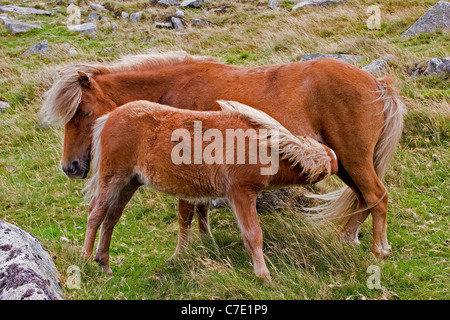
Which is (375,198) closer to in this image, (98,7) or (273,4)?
(273,4)

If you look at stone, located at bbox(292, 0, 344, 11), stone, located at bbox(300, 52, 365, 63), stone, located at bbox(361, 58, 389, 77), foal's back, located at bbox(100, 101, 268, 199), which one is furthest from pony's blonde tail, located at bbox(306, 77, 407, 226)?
stone, located at bbox(292, 0, 344, 11)

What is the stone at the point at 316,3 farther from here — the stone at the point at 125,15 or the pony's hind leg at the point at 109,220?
the pony's hind leg at the point at 109,220

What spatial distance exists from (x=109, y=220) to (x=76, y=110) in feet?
4.69

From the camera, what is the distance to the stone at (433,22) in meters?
13.7

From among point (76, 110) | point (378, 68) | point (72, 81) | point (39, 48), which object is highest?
point (72, 81)

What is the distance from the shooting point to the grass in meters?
4.51

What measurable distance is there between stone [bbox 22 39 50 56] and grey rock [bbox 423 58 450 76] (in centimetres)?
1212

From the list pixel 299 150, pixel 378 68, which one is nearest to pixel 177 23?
pixel 378 68

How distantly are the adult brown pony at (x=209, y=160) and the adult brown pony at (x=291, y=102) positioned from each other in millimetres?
888

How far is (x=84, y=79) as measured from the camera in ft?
19.5

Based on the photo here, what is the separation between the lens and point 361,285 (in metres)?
4.39

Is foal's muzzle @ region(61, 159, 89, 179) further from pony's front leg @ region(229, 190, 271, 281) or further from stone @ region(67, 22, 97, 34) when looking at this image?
stone @ region(67, 22, 97, 34)

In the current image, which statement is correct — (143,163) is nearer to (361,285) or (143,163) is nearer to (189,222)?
(189,222)

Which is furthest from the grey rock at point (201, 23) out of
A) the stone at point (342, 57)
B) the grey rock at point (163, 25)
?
the stone at point (342, 57)
